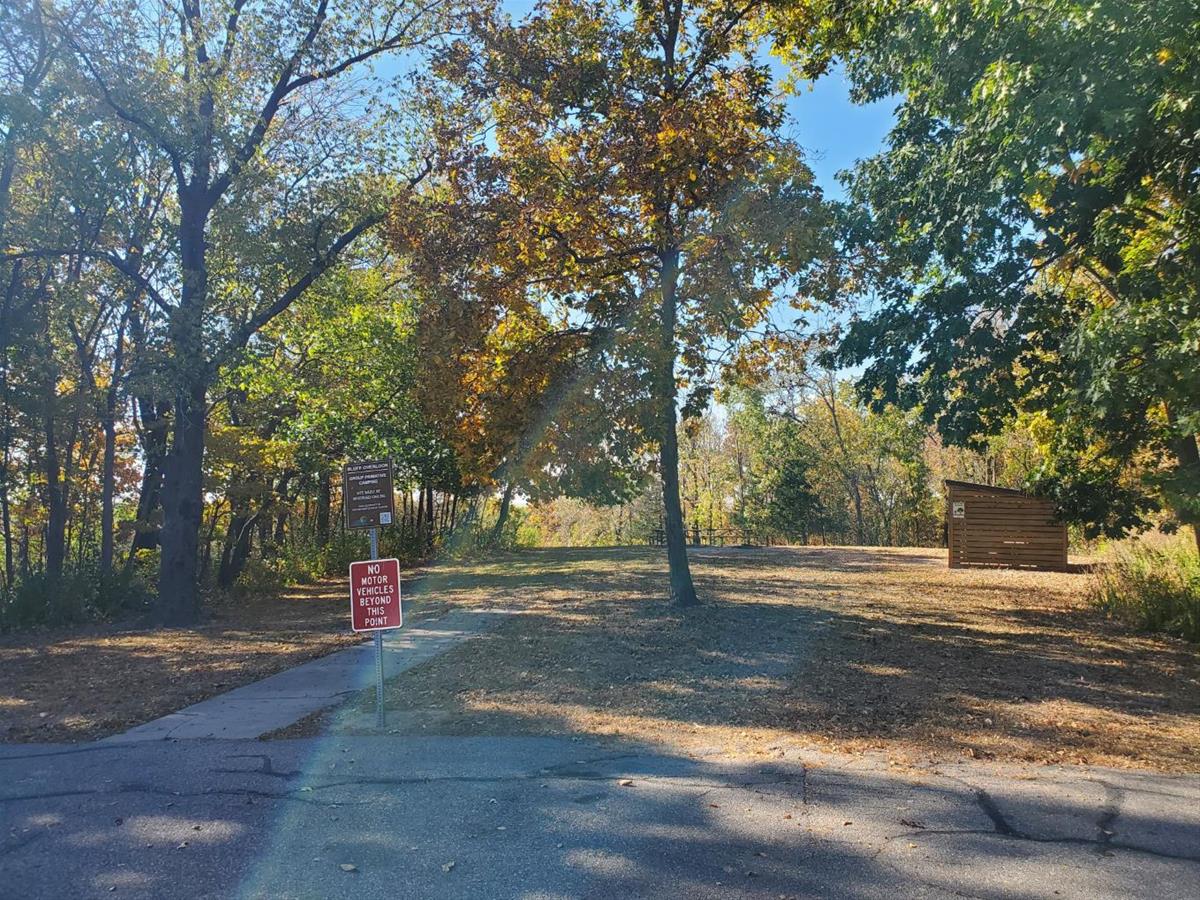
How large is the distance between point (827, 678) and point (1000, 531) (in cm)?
1290

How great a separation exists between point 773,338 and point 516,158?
450cm

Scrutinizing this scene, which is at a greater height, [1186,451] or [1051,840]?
[1186,451]

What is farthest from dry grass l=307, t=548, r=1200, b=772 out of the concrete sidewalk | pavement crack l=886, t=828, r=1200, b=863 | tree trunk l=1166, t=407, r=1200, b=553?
tree trunk l=1166, t=407, r=1200, b=553

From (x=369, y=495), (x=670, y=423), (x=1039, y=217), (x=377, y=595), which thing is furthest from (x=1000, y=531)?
(x=377, y=595)

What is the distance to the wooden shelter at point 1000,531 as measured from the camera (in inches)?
762

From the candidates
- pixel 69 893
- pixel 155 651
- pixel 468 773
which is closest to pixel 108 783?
pixel 69 893

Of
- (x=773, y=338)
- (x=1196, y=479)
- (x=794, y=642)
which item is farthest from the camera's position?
(x=773, y=338)

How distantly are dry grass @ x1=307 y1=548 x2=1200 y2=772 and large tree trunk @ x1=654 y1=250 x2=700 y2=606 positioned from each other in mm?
596

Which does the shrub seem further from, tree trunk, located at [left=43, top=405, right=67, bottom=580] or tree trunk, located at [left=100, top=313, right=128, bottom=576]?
tree trunk, located at [left=43, top=405, right=67, bottom=580]

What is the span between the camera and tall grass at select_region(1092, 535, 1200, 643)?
38.4ft

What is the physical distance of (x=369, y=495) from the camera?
745 centimetres

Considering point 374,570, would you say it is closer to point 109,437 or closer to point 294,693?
point 294,693

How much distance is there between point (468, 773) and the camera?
19.1ft

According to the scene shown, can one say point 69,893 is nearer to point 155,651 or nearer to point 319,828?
point 319,828
